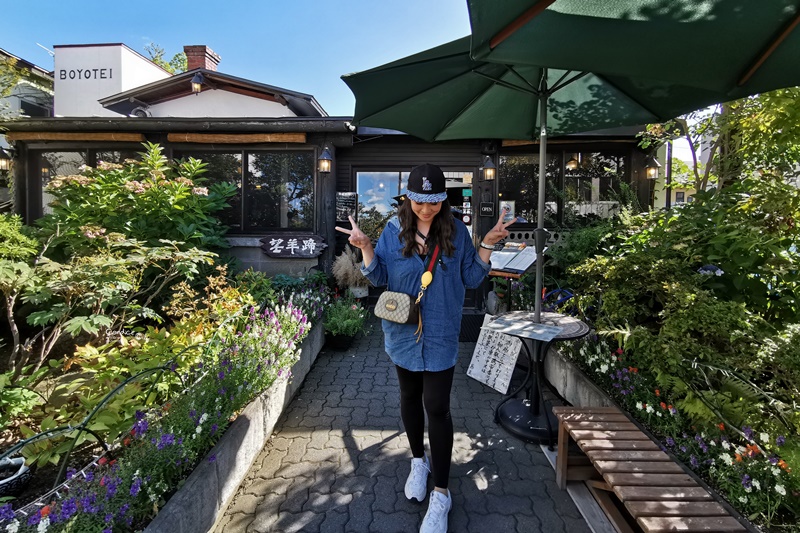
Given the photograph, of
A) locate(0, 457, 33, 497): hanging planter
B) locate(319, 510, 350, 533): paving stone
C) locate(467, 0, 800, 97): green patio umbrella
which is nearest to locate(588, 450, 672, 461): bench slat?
locate(319, 510, 350, 533): paving stone

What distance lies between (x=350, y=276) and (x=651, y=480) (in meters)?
5.23

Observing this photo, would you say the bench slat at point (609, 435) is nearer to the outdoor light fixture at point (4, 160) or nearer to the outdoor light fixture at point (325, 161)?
the outdoor light fixture at point (325, 161)

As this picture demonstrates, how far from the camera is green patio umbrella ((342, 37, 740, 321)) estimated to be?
2.76 meters

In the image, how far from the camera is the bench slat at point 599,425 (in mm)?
2322

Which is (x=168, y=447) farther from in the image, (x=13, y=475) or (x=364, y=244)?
(x=364, y=244)

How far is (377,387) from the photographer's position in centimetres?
402

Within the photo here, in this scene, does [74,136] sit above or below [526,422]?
above

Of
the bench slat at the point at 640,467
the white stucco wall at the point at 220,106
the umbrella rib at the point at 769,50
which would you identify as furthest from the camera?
the white stucco wall at the point at 220,106

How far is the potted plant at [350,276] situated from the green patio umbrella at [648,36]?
501 centimetres

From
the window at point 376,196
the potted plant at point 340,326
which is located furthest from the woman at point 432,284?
the window at point 376,196

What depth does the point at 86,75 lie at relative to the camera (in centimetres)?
1253

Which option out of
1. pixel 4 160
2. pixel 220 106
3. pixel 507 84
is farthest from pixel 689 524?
pixel 220 106

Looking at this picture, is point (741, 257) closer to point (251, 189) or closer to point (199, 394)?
point (199, 394)

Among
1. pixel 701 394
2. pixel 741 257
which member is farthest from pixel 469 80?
pixel 701 394
